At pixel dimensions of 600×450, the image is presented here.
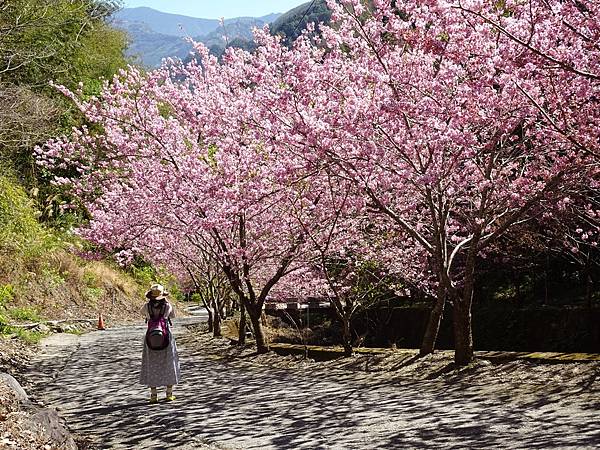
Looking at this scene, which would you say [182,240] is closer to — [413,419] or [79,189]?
[79,189]

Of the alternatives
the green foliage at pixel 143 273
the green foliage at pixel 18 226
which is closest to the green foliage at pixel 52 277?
the green foliage at pixel 18 226

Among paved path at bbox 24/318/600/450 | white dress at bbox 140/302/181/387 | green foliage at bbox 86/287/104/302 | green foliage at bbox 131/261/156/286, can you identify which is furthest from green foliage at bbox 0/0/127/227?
paved path at bbox 24/318/600/450

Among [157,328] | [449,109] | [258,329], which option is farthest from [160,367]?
[449,109]

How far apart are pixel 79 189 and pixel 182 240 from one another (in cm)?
422

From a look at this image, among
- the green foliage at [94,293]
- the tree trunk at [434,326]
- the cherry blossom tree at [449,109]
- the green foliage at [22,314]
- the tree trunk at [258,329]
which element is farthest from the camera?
the green foliage at [94,293]

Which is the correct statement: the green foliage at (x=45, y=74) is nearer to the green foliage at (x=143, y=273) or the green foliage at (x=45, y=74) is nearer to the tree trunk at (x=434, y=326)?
the green foliage at (x=143, y=273)

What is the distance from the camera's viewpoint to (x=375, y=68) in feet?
25.3

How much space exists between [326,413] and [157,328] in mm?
2640

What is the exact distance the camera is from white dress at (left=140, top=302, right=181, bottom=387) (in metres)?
7.88

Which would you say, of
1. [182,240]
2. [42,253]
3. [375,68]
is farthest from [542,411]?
[42,253]

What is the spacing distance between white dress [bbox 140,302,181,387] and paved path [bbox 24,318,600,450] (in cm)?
29

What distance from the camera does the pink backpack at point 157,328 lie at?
7980mm

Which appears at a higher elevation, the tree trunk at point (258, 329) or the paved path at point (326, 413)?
the tree trunk at point (258, 329)

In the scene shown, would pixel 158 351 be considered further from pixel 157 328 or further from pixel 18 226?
pixel 18 226
